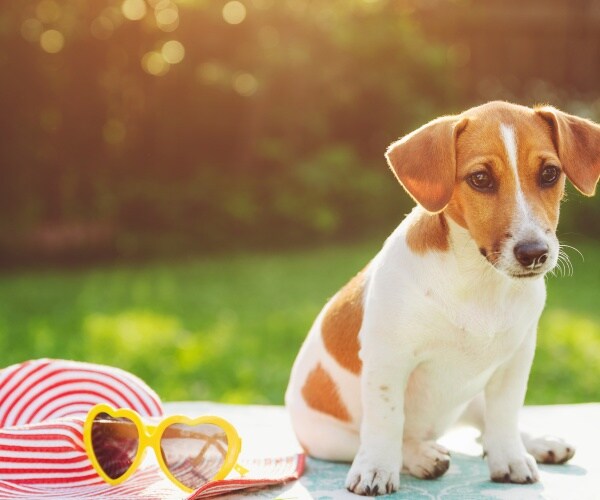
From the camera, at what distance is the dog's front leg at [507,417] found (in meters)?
2.74

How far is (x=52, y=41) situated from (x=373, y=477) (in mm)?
7477

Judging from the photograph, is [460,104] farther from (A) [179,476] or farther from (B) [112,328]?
(A) [179,476]

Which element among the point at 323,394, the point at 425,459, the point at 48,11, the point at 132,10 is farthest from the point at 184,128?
the point at 425,459

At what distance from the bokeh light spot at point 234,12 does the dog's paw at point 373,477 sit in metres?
7.55

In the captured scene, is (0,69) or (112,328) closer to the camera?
(112,328)

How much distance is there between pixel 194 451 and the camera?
8.63ft

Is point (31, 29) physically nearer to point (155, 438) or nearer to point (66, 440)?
point (66, 440)

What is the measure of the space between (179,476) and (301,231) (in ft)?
24.1

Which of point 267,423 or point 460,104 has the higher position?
point 460,104

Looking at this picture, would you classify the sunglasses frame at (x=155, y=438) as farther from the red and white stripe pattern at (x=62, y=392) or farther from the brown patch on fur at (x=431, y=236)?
the brown patch on fur at (x=431, y=236)

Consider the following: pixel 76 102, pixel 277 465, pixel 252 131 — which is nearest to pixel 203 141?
pixel 252 131

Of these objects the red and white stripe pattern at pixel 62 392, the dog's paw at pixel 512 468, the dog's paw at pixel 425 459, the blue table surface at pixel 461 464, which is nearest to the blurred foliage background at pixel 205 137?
the blue table surface at pixel 461 464

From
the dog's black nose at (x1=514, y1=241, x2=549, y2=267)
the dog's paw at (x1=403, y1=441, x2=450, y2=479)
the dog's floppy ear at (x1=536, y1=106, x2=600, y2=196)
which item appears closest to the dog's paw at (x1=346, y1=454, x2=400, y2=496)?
the dog's paw at (x1=403, y1=441, x2=450, y2=479)

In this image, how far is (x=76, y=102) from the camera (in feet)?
30.4
